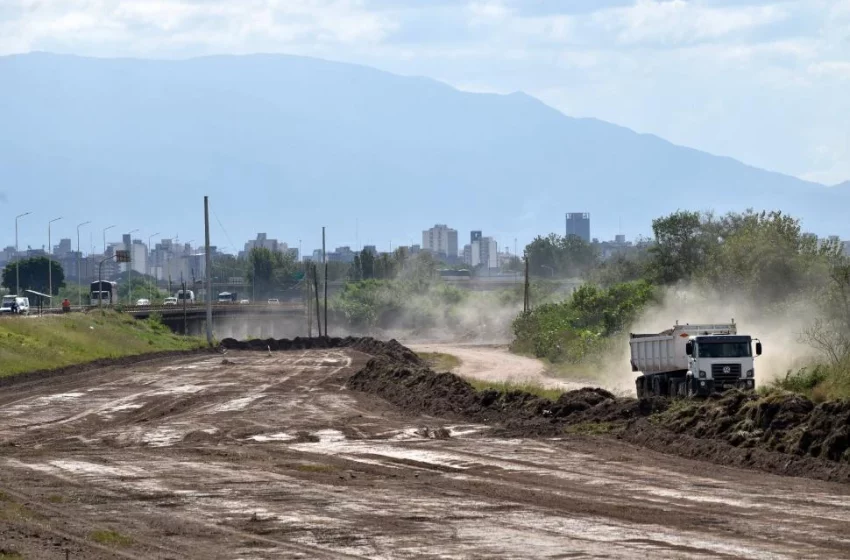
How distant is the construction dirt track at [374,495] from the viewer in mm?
17031

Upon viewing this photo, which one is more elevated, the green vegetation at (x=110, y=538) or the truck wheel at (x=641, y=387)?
the green vegetation at (x=110, y=538)

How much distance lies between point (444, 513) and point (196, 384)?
3801 cm

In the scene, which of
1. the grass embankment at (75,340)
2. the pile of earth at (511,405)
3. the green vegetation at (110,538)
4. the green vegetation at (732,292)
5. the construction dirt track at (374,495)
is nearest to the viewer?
the construction dirt track at (374,495)

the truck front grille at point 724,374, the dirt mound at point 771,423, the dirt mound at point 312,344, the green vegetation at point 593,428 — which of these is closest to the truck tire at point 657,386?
the truck front grille at point 724,374

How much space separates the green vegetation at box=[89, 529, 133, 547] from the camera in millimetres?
17172

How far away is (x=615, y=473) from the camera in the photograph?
→ 974 inches

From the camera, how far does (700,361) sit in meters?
44.7

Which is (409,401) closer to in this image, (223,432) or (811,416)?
(223,432)

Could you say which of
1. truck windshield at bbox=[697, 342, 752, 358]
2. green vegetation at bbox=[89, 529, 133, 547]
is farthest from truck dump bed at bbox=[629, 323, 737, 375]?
green vegetation at bbox=[89, 529, 133, 547]

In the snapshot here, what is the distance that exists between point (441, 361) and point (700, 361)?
48.4 metres

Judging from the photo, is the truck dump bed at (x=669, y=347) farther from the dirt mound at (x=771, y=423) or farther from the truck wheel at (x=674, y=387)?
the dirt mound at (x=771, y=423)

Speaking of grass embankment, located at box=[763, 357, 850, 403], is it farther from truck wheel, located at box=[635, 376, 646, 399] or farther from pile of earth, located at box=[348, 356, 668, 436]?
pile of earth, located at box=[348, 356, 668, 436]

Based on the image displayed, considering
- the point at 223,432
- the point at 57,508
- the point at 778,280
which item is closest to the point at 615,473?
the point at 57,508

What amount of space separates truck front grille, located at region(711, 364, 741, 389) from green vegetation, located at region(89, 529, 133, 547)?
29.7 meters
